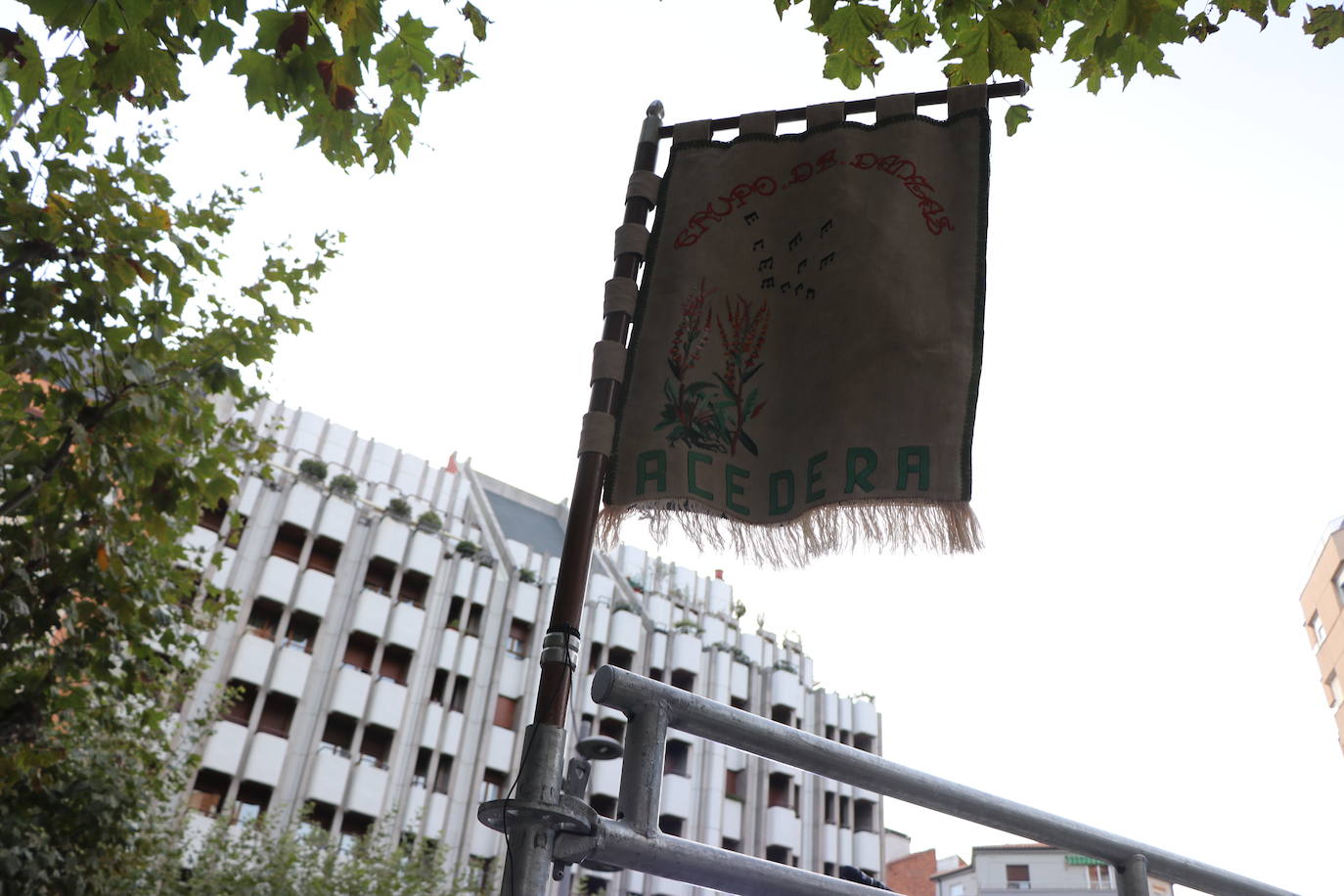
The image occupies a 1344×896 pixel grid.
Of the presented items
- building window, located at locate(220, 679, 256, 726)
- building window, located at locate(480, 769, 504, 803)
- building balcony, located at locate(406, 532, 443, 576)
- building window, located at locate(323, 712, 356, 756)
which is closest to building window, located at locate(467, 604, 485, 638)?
building balcony, located at locate(406, 532, 443, 576)

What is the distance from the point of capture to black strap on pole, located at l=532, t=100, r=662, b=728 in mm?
2641

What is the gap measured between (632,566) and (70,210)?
3941 centimetres

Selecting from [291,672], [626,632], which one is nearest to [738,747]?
[291,672]

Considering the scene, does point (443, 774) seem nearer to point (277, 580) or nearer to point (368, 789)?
point (368, 789)

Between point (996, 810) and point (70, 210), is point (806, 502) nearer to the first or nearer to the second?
point (996, 810)

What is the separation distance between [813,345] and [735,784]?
129 feet

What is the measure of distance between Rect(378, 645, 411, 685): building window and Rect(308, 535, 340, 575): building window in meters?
3.10

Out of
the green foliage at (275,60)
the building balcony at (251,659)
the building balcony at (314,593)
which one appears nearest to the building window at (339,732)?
the building balcony at (251,659)

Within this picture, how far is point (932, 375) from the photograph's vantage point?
11.0ft

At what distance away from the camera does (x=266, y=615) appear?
32188mm


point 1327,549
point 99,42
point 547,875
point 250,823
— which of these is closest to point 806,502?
point 547,875

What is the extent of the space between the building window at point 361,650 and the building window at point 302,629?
1.11 meters

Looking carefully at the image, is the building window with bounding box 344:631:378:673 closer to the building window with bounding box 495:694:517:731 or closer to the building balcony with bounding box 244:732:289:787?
the building balcony with bounding box 244:732:289:787

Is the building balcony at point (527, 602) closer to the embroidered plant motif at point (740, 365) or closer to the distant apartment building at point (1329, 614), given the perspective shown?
the distant apartment building at point (1329, 614)
